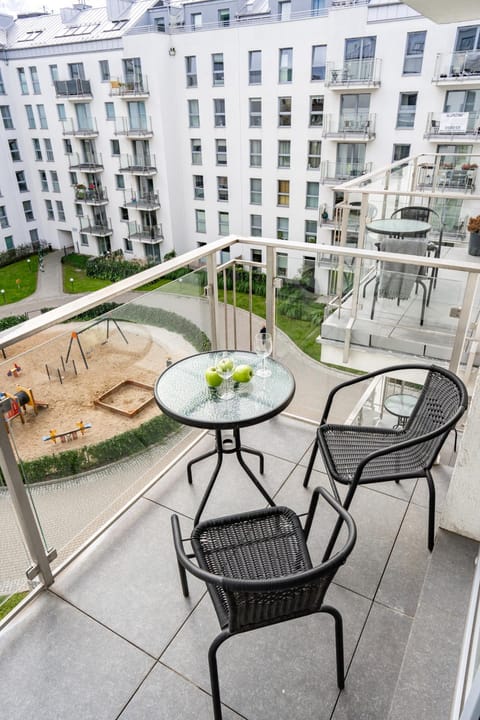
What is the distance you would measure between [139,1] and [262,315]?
22.9m

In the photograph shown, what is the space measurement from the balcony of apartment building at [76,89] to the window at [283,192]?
9.64 meters

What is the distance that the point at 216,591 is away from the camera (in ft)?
4.53

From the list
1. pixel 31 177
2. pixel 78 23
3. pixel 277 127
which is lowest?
pixel 31 177

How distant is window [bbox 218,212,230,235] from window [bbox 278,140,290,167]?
3435mm

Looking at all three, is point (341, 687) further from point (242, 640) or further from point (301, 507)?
point (301, 507)

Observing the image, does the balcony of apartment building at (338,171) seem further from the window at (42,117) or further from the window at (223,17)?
the window at (42,117)

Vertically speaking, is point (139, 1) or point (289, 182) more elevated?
point (139, 1)

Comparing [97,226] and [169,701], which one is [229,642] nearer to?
[169,701]

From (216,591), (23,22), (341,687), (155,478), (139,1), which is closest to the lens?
(216,591)

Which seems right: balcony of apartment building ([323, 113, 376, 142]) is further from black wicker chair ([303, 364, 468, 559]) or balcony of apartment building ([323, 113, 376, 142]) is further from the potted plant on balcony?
black wicker chair ([303, 364, 468, 559])

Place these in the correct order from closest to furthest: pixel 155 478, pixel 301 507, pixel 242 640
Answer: pixel 242 640 → pixel 301 507 → pixel 155 478

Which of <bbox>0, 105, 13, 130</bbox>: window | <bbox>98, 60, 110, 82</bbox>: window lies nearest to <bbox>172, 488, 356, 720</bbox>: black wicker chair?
<bbox>98, 60, 110, 82</bbox>: window

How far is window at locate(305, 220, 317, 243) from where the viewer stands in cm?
1745

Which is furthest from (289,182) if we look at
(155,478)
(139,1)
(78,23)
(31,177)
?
(155,478)
